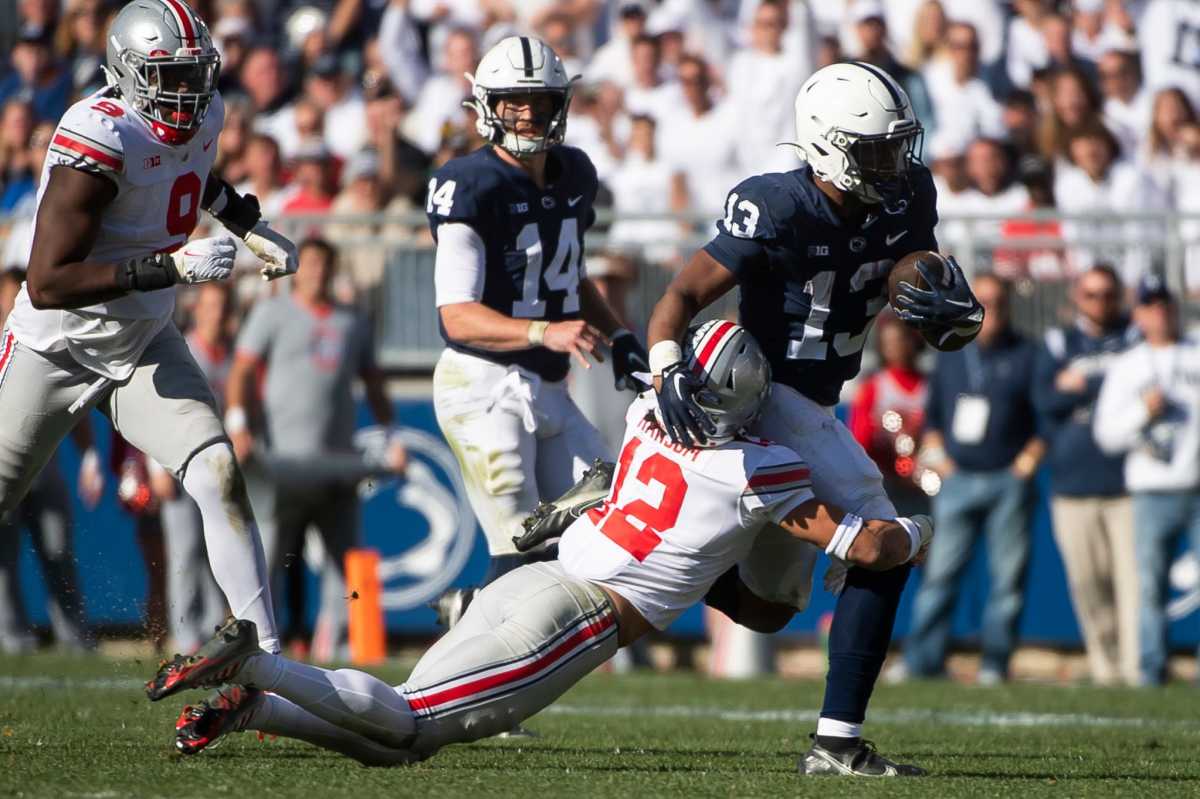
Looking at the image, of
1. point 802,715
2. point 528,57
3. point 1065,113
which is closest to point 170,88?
point 528,57

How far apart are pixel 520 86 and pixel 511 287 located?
0.64 metres

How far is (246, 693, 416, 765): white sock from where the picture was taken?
4523mm

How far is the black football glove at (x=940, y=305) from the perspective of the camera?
504cm

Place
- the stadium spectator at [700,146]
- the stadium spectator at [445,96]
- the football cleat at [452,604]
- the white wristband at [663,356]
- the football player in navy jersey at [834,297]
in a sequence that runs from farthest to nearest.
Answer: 1. the stadium spectator at [445,96]
2. the stadium spectator at [700,146]
3. the football cleat at [452,604]
4. the football player in navy jersey at [834,297]
5. the white wristband at [663,356]

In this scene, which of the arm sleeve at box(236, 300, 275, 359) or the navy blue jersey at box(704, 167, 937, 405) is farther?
the arm sleeve at box(236, 300, 275, 359)

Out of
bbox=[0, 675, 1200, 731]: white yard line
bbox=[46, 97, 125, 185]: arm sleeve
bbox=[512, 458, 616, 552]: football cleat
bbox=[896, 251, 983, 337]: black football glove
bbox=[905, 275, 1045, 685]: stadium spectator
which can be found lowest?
bbox=[0, 675, 1200, 731]: white yard line

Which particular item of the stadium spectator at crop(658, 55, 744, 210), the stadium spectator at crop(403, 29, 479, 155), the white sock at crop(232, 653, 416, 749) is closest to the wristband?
the white sock at crop(232, 653, 416, 749)

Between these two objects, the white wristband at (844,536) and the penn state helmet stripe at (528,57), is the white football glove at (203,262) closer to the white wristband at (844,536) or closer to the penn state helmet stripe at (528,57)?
the penn state helmet stripe at (528,57)

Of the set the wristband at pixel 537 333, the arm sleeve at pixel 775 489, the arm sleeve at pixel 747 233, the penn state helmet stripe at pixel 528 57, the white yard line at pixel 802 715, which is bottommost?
the white yard line at pixel 802 715

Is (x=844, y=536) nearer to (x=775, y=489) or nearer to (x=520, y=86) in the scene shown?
(x=775, y=489)

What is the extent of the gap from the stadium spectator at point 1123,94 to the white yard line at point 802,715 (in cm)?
478

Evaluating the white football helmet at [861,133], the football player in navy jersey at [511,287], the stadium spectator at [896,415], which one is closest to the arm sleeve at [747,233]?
the white football helmet at [861,133]

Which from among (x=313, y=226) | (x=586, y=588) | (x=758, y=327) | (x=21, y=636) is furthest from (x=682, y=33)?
(x=586, y=588)

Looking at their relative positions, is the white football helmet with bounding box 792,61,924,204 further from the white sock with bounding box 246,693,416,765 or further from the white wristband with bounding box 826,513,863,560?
the white sock with bounding box 246,693,416,765
